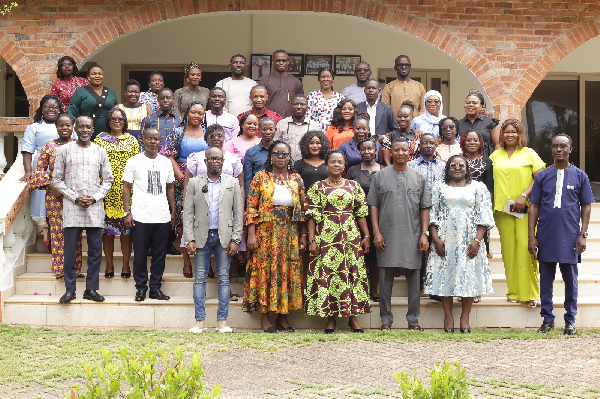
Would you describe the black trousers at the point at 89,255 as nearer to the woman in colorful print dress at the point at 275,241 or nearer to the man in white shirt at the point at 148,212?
the man in white shirt at the point at 148,212

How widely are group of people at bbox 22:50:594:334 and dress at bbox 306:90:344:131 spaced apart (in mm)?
617

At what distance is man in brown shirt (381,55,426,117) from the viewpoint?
9.39m

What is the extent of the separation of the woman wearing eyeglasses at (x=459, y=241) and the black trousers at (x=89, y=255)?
315 centimetres

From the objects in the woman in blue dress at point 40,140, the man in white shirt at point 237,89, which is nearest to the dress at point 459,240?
the man in white shirt at point 237,89

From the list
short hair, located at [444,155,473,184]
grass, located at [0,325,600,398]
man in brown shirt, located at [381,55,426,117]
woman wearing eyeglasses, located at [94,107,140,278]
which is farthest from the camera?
man in brown shirt, located at [381,55,426,117]

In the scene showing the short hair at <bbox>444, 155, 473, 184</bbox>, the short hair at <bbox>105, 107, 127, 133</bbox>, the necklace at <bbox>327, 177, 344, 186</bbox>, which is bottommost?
the necklace at <bbox>327, 177, 344, 186</bbox>

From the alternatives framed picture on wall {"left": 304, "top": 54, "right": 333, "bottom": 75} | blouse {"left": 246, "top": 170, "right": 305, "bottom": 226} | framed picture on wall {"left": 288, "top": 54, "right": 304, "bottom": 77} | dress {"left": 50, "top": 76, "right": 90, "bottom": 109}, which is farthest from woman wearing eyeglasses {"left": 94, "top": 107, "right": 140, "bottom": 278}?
framed picture on wall {"left": 304, "top": 54, "right": 333, "bottom": 75}

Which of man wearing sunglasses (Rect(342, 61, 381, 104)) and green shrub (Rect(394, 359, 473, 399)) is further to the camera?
man wearing sunglasses (Rect(342, 61, 381, 104))

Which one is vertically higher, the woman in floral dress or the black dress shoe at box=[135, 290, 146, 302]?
the woman in floral dress

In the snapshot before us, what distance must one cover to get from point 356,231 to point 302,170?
0.86 m

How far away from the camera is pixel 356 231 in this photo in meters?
7.09

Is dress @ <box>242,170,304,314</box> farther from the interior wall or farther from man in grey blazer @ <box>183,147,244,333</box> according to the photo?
the interior wall

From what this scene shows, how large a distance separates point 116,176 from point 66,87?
1.76 meters

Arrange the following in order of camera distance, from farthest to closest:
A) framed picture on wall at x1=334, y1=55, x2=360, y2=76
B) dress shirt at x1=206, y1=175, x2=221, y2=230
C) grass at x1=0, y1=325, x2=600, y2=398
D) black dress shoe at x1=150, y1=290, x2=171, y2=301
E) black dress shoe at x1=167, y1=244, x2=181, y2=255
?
1. framed picture on wall at x1=334, y1=55, x2=360, y2=76
2. black dress shoe at x1=167, y1=244, x2=181, y2=255
3. black dress shoe at x1=150, y1=290, x2=171, y2=301
4. dress shirt at x1=206, y1=175, x2=221, y2=230
5. grass at x1=0, y1=325, x2=600, y2=398
